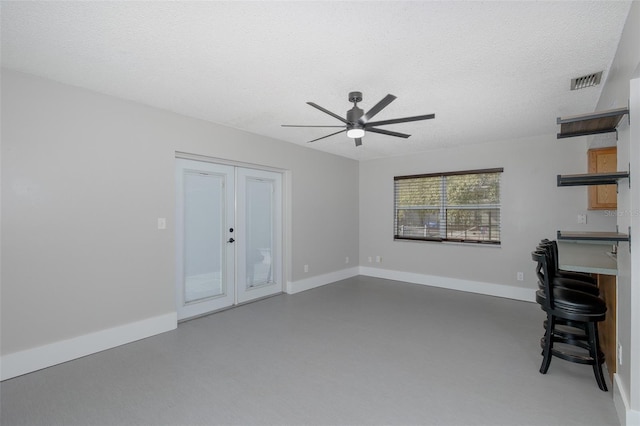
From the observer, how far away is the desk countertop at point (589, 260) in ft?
6.59

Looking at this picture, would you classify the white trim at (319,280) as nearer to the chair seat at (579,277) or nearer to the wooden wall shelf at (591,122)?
the chair seat at (579,277)

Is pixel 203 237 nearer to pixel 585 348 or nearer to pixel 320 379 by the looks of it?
pixel 320 379

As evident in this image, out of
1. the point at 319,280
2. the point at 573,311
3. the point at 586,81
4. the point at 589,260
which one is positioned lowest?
the point at 319,280

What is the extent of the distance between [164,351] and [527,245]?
5145mm

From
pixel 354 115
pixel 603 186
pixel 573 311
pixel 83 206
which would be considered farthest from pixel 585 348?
pixel 83 206

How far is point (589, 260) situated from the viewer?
2258mm

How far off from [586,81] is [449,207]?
2.96 meters

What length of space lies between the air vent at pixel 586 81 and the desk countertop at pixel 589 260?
1.50 m

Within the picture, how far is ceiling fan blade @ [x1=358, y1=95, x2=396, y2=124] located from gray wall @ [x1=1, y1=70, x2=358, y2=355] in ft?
7.22

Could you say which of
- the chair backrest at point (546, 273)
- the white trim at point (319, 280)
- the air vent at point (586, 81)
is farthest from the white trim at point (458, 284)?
the air vent at point (586, 81)

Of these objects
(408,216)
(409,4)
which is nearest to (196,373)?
(409,4)

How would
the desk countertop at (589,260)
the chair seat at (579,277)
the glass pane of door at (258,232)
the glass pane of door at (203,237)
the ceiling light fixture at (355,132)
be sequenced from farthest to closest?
the glass pane of door at (258,232), the glass pane of door at (203,237), the chair seat at (579,277), the ceiling light fixture at (355,132), the desk countertop at (589,260)

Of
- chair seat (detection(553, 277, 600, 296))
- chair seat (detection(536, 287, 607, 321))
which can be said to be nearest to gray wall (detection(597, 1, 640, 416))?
chair seat (detection(536, 287, 607, 321))

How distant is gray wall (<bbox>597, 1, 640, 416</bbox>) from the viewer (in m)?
1.71
